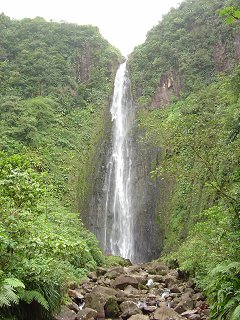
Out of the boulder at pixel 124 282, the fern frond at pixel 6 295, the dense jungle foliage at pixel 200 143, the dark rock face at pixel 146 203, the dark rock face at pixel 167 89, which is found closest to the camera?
the fern frond at pixel 6 295

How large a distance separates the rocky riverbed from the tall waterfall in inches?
443

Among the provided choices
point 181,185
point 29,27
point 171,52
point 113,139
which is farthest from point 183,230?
point 29,27

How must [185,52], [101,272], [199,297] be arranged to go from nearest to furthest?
[199,297] < [101,272] < [185,52]

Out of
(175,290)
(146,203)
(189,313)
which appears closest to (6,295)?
(189,313)

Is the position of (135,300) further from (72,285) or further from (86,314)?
(86,314)

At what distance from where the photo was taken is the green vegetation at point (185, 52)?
3450 centimetres

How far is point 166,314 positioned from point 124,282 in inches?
128

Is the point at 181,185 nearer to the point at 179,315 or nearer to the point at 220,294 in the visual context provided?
the point at 179,315

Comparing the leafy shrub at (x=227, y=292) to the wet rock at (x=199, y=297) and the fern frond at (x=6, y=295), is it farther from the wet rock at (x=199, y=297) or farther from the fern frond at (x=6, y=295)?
the fern frond at (x=6, y=295)

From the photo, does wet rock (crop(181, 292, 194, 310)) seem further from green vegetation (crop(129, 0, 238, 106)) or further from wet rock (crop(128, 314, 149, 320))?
green vegetation (crop(129, 0, 238, 106))

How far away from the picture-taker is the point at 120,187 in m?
28.2

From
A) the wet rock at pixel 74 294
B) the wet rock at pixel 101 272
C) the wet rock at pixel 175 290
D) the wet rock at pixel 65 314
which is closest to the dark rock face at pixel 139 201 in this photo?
the wet rock at pixel 101 272

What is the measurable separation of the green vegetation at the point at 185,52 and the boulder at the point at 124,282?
2410cm

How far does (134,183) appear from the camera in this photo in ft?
93.0
